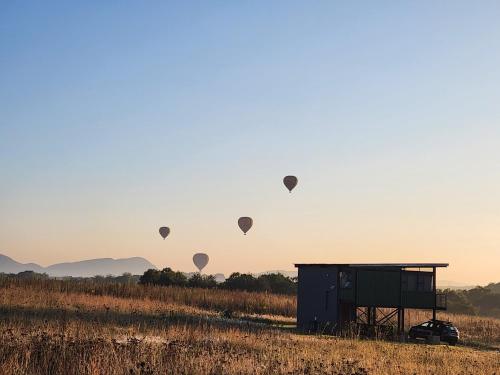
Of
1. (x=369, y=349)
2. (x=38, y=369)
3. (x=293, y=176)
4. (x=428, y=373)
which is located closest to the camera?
(x=38, y=369)

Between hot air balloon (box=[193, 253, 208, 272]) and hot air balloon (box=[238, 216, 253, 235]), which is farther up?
hot air balloon (box=[238, 216, 253, 235])

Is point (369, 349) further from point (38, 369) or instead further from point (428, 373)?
point (38, 369)

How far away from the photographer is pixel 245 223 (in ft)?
297

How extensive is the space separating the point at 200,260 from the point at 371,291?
98599mm

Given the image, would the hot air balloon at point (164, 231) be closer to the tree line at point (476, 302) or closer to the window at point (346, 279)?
the window at point (346, 279)

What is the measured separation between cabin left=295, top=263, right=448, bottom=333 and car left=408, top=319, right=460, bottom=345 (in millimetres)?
1423

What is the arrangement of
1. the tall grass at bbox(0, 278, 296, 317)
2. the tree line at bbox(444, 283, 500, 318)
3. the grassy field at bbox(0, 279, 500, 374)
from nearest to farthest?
the grassy field at bbox(0, 279, 500, 374) < the tall grass at bbox(0, 278, 296, 317) < the tree line at bbox(444, 283, 500, 318)

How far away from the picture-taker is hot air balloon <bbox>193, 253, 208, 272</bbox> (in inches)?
5595

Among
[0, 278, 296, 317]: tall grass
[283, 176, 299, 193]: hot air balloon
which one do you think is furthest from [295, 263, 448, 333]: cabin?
[283, 176, 299, 193]: hot air balloon

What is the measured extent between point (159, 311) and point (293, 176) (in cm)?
3178

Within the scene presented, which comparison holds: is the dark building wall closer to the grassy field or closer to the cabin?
the cabin

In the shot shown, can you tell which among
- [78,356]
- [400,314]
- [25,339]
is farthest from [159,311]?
[78,356]

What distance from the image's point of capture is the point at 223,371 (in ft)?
55.9

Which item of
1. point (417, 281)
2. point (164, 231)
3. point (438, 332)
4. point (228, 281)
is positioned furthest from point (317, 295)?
point (164, 231)
